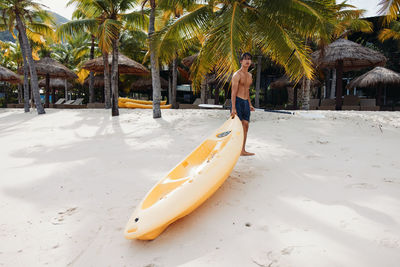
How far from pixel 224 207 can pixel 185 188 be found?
51 cm

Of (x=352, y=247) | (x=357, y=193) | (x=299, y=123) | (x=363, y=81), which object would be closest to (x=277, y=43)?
(x=299, y=123)

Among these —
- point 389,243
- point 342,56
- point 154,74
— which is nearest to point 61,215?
point 389,243

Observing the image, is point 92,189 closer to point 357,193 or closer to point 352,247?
point 352,247

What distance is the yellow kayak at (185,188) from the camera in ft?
6.84

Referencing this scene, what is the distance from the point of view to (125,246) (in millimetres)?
2109

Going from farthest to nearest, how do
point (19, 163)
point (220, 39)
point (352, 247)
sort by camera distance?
point (220, 39) < point (19, 163) < point (352, 247)

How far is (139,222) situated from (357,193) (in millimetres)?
2168

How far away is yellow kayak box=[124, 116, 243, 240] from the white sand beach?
0.16 meters

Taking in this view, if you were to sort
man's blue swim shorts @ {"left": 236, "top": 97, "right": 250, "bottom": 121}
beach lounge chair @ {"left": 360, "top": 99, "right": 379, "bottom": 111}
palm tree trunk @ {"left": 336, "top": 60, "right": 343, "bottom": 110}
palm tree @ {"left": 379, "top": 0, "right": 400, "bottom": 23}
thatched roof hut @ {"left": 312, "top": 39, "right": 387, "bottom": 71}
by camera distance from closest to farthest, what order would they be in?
man's blue swim shorts @ {"left": 236, "top": 97, "right": 250, "bottom": 121}, palm tree @ {"left": 379, "top": 0, "right": 400, "bottom": 23}, thatched roof hut @ {"left": 312, "top": 39, "right": 387, "bottom": 71}, palm tree trunk @ {"left": 336, "top": 60, "right": 343, "bottom": 110}, beach lounge chair @ {"left": 360, "top": 99, "right": 379, "bottom": 111}

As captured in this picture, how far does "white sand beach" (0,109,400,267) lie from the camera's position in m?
1.91

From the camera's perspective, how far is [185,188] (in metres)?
2.30

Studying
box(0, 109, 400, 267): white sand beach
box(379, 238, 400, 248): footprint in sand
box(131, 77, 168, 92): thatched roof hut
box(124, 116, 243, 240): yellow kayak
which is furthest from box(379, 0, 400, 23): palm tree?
box(131, 77, 168, 92): thatched roof hut

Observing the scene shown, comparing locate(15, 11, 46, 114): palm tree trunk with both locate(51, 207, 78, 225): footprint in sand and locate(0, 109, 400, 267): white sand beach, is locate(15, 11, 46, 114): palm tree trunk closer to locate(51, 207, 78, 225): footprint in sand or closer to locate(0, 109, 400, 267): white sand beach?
locate(0, 109, 400, 267): white sand beach

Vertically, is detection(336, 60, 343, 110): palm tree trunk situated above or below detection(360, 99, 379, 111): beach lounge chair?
above
